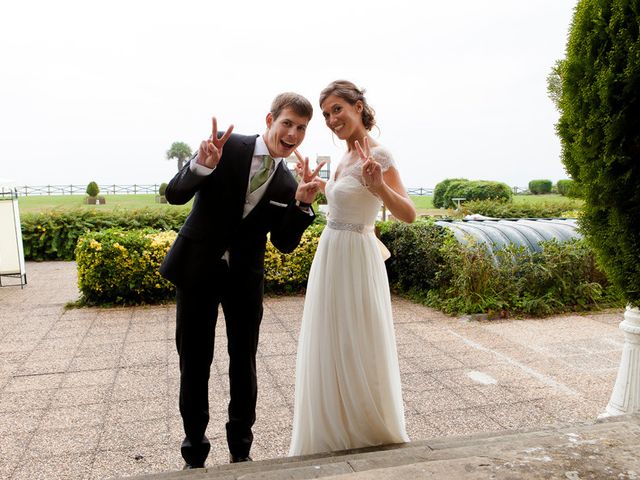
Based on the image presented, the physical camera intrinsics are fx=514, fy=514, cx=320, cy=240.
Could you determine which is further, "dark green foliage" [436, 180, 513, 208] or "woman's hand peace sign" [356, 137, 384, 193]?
"dark green foliage" [436, 180, 513, 208]

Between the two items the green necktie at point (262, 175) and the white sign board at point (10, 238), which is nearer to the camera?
the green necktie at point (262, 175)

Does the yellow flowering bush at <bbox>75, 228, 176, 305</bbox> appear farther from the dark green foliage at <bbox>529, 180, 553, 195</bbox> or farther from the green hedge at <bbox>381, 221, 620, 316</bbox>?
the dark green foliage at <bbox>529, 180, 553, 195</bbox>

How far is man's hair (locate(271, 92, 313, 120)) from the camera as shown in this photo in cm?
240

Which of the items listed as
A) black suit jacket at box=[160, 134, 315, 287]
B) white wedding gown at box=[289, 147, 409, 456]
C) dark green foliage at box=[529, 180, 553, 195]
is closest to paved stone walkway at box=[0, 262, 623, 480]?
white wedding gown at box=[289, 147, 409, 456]

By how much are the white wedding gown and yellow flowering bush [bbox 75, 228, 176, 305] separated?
4670 millimetres

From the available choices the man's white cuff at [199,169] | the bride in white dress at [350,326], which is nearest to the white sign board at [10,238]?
the man's white cuff at [199,169]

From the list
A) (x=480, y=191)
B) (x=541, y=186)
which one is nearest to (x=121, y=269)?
(x=480, y=191)

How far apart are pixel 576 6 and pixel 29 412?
4105 mm

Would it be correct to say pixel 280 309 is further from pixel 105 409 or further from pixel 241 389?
pixel 241 389

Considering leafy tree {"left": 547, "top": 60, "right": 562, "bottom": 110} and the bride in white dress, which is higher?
leafy tree {"left": 547, "top": 60, "right": 562, "bottom": 110}

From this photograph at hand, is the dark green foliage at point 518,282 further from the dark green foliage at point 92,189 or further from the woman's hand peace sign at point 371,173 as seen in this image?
the dark green foliage at point 92,189

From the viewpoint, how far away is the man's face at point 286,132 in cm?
242

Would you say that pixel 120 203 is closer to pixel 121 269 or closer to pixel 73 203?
pixel 73 203

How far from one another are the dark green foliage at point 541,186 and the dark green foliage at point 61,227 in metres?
26.6
